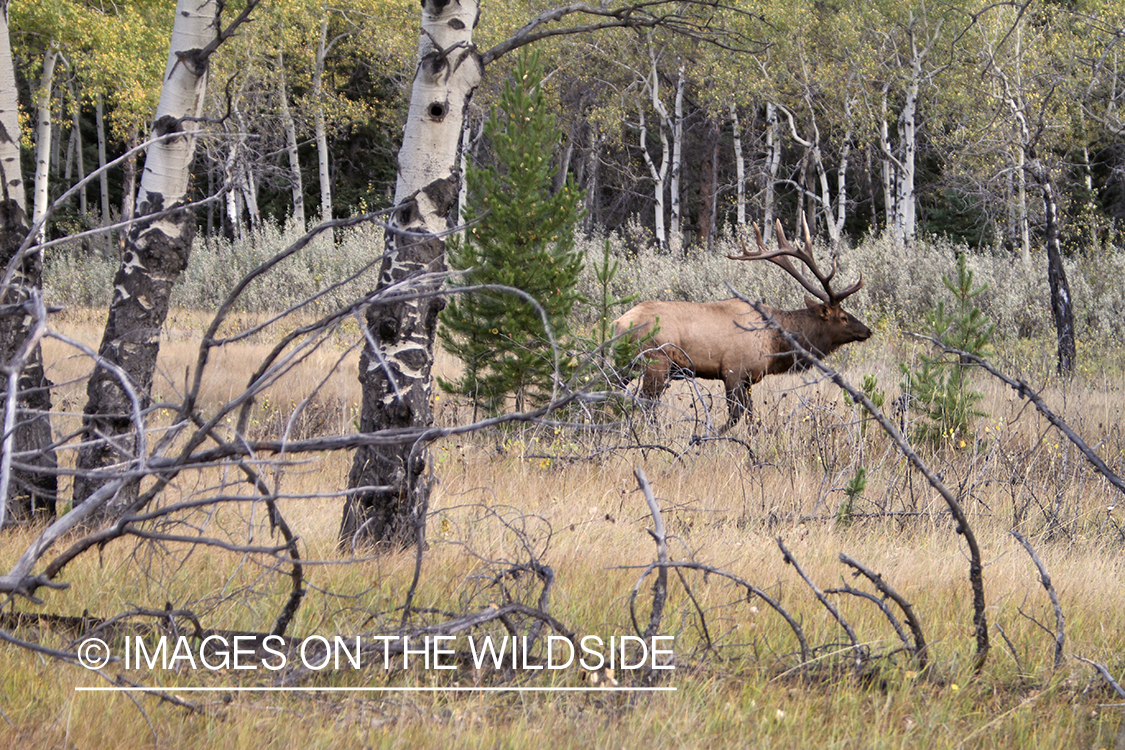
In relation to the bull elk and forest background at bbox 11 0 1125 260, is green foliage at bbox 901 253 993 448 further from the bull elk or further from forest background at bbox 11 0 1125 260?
forest background at bbox 11 0 1125 260

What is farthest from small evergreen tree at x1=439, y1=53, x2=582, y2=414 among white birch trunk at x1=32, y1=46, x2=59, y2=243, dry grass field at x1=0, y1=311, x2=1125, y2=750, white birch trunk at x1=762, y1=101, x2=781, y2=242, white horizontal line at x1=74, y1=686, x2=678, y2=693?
white birch trunk at x1=762, y1=101, x2=781, y2=242

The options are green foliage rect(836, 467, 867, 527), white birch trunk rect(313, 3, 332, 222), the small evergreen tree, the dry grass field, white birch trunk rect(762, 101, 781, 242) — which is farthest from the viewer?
white birch trunk rect(762, 101, 781, 242)

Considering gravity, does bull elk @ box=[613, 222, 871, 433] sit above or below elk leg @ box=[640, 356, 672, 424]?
above

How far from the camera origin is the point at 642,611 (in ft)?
9.70

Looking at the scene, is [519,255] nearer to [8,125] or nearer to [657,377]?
[657,377]

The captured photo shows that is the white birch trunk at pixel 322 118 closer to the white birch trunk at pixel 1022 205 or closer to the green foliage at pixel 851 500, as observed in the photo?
the white birch trunk at pixel 1022 205

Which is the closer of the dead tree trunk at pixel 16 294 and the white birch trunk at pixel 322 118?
the dead tree trunk at pixel 16 294

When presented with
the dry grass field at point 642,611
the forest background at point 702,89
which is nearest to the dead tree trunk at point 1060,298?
the dry grass field at point 642,611

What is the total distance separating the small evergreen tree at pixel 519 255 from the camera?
6.58 m

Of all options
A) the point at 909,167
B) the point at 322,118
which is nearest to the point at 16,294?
the point at 909,167

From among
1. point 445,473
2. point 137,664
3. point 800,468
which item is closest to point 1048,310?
point 800,468

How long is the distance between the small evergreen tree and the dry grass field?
1.37m

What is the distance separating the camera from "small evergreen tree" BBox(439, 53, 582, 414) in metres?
6.58

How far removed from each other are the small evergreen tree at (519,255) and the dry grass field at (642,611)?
1.37 metres
